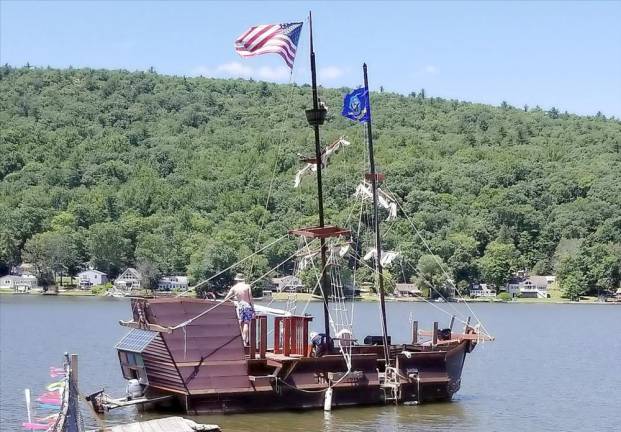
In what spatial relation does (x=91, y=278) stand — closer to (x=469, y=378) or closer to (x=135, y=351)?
(x=469, y=378)

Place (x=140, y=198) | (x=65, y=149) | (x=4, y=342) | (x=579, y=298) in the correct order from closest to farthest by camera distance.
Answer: (x=4, y=342) < (x=579, y=298) < (x=140, y=198) < (x=65, y=149)

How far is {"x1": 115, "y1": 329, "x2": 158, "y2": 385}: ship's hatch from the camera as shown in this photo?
28534mm

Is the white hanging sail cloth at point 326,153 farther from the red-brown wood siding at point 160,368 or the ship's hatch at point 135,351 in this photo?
the red-brown wood siding at point 160,368

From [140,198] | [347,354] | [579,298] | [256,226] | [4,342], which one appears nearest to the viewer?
[347,354]

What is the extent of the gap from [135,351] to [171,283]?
111397 mm

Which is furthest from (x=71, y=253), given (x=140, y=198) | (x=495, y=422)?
(x=495, y=422)

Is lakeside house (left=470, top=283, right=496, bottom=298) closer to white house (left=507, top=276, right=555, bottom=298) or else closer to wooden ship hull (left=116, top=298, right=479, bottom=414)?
white house (left=507, top=276, right=555, bottom=298)

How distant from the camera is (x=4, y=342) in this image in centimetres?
5541

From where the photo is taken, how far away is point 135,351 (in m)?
28.6

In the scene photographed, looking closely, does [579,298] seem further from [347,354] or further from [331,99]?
[347,354]

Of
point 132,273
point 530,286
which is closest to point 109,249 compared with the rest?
point 132,273

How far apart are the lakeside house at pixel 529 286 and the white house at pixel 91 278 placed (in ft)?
181

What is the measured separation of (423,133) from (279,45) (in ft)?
510

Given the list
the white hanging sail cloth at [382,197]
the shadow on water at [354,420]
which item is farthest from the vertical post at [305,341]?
the white hanging sail cloth at [382,197]
